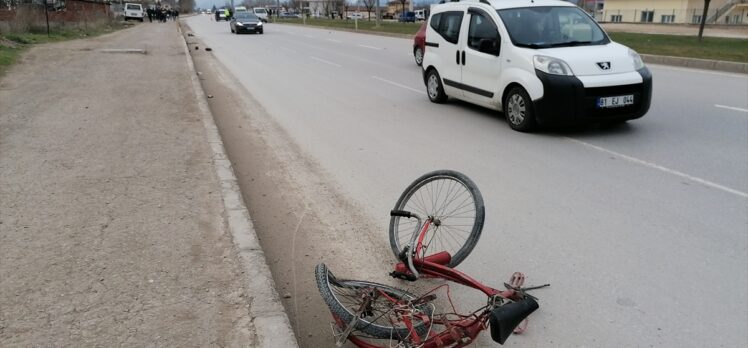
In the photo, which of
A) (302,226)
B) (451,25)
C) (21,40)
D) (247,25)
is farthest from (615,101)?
(247,25)

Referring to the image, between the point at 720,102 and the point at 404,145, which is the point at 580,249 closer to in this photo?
the point at 404,145

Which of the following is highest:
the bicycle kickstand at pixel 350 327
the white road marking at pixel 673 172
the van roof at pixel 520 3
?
the van roof at pixel 520 3

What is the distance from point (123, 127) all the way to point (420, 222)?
5.75m

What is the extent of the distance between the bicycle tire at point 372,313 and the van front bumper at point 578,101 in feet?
16.8

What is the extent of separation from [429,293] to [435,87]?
775 cm

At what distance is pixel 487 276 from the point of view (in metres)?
4.05

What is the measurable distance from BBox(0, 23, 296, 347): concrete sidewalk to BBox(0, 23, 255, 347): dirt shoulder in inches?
0.4

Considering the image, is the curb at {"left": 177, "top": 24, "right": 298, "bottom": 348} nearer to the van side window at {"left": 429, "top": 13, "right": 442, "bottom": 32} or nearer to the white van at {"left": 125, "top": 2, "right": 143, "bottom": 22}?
the van side window at {"left": 429, "top": 13, "right": 442, "bottom": 32}

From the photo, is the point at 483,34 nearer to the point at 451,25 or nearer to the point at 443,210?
the point at 451,25

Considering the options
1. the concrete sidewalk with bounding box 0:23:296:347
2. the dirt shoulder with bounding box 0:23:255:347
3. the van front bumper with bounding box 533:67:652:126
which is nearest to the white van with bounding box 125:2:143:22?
the dirt shoulder with bounding box 0:23:255:347

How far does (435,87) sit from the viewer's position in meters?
10.8

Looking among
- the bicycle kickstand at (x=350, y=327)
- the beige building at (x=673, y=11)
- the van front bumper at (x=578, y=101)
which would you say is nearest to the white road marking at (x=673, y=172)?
the van front bumper at (x=578, y=101)

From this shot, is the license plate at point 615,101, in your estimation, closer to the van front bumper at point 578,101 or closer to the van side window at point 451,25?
the van front bumper at point 578,101

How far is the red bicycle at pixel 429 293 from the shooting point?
297 centimetres
